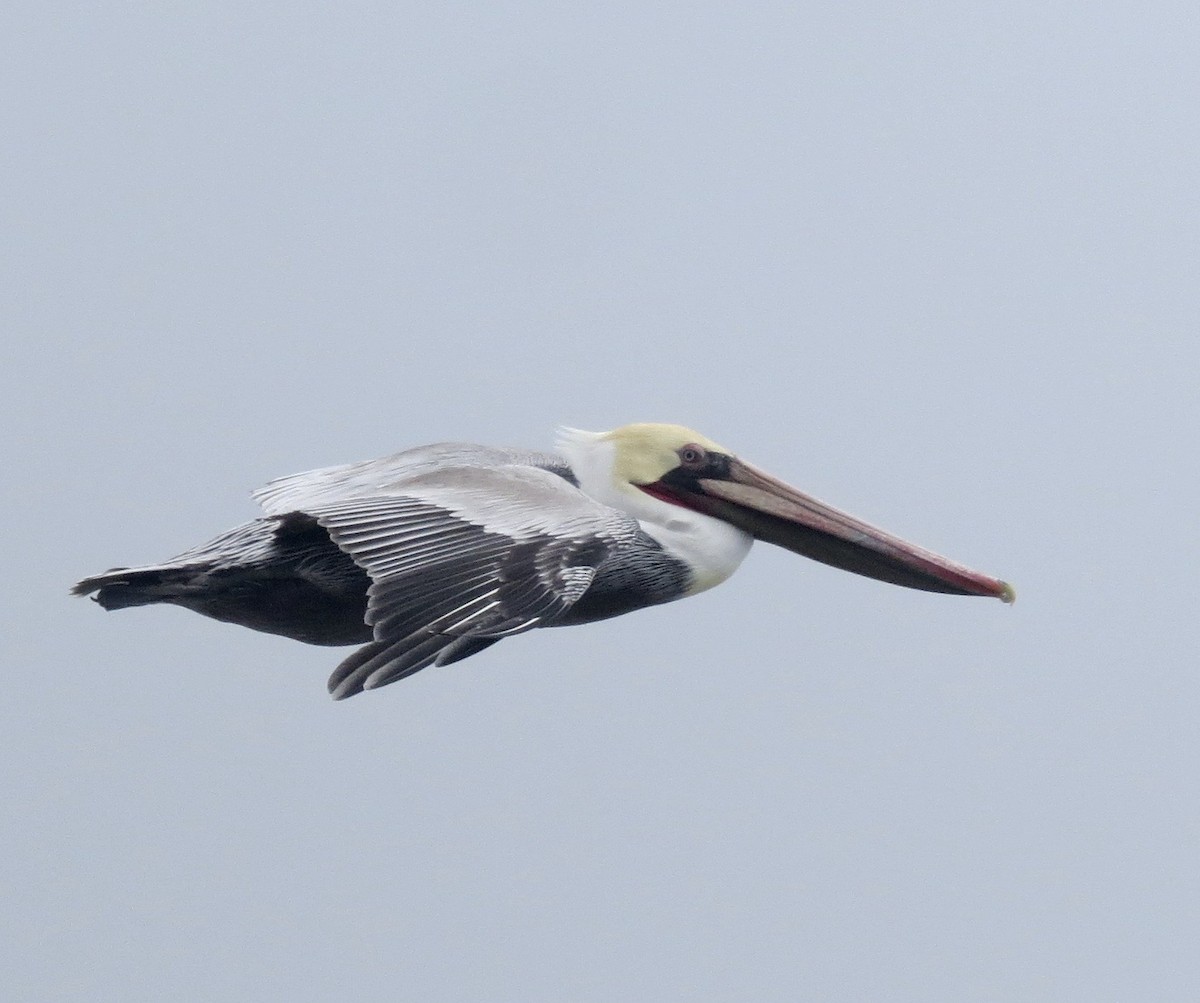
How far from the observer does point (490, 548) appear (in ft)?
21.6

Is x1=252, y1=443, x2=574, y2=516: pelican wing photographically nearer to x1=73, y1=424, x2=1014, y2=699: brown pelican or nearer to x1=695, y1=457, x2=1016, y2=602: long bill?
x1=73, y1=424, x2=1014, y2=699: brown pelican

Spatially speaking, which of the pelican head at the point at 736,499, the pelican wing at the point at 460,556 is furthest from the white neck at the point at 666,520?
the pelican wing at the point at 460,556

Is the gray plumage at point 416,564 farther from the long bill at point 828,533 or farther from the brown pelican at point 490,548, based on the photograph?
the long bill at point 828,533

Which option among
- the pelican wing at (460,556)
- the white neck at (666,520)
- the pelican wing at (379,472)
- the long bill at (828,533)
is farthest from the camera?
the long bill at (828,533)

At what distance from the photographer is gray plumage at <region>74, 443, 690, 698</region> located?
A: 6375 millimetres

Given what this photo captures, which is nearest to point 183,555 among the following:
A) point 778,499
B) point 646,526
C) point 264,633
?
point 264,633

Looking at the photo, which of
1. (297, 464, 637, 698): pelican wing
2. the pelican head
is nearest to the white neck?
the pelican head

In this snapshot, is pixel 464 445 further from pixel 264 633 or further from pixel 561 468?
pixel 264 633

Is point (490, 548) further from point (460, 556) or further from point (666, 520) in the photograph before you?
point (666, 520)

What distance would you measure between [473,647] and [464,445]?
1717 millimetres

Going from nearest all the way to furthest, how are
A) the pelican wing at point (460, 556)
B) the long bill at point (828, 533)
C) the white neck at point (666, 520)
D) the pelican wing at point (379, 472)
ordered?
the pelican wing at point (460, 556) < the pelican wing at point (379, 472) < the white neck at point (666, 520) < the long bill at point (828, 533)

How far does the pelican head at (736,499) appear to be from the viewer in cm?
796

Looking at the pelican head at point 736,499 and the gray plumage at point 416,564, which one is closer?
the gray plumage at point 416,564

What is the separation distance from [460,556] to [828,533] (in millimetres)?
1926
